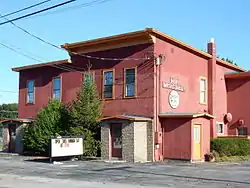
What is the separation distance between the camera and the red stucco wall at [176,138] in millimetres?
24953

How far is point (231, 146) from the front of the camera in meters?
28.4

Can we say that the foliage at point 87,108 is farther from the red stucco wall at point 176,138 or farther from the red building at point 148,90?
the red stucco wall at point 176,138

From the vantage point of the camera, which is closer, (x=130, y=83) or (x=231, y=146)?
(x=130, y=83)

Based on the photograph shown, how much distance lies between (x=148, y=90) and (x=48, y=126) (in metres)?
7.51

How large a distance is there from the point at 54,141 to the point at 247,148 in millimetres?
13301

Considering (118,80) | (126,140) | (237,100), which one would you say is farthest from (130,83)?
(237,100)

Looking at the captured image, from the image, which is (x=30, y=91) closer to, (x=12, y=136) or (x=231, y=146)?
(x=12, y=136)

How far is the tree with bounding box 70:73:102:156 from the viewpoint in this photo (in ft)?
88.7

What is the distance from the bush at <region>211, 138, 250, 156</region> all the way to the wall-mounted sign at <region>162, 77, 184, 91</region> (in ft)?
14.1

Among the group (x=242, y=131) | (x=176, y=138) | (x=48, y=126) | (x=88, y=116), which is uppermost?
(x=88, y=116)

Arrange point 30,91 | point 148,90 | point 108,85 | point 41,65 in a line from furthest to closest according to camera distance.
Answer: point 30,91
point 41,65
point 108,85
point 148,90

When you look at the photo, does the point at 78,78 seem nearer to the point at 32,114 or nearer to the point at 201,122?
the point at 32,114

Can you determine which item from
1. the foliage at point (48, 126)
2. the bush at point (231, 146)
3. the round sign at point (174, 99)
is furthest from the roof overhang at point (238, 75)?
the foliage at point (48, 126)

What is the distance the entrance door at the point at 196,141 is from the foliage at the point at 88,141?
6284 millimetres
